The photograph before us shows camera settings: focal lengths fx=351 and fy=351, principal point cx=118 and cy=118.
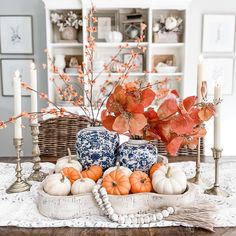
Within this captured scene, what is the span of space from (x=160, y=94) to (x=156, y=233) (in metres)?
0.46

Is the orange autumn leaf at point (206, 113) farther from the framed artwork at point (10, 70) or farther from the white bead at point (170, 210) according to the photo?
the framed artwork at point (10, 70)

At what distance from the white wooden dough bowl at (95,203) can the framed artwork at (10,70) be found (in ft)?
8.69

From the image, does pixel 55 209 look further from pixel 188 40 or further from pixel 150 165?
pixel 188 40

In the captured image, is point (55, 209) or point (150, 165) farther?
point (150, 165)

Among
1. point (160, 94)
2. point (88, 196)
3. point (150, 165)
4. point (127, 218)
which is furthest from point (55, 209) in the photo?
point (160, 94)

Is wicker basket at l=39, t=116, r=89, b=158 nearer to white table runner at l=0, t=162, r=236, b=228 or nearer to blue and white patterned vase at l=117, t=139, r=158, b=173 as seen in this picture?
white table runner at l=0, t=162, r=236, b=228

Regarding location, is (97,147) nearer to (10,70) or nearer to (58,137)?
(58,137)

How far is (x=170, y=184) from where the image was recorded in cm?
110

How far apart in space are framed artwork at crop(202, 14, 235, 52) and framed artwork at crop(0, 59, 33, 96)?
70.3 inches

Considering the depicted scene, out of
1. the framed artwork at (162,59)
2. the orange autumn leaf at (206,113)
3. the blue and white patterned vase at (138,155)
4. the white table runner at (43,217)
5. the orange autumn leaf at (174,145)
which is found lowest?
the white table runner at (43,217)

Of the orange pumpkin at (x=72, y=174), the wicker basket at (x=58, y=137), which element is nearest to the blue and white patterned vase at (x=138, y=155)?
the orange pumpkin at (x=72, y=174)

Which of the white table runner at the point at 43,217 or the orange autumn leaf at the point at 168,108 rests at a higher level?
the orange autumn leaf at the point at 168,108

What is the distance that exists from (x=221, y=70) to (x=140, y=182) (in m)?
2.72

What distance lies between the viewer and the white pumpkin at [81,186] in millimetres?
1105
